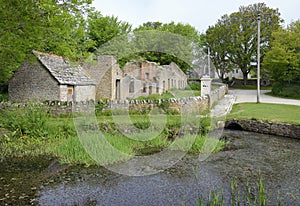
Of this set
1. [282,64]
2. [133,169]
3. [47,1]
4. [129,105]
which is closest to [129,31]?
[282,64]

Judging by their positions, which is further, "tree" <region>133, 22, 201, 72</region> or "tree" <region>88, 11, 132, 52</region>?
"tree" <region>133, 22, 201, 72</region>

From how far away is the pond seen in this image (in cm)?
616

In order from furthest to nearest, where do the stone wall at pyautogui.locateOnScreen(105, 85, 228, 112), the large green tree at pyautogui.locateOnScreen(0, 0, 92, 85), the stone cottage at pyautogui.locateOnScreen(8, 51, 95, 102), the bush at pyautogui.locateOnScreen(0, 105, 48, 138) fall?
the stone cottage at pyautogui.locateOnScreen(8, 51, 95, 102), the stone wall at pyautogui.locateOnScreen(105, 85, 228, 112), the bush at pyautogui.locateOnScreen(0, 105, 48, 138), the large green tree at pyautogui.locateOnScreen(0, 0, 92, 85)

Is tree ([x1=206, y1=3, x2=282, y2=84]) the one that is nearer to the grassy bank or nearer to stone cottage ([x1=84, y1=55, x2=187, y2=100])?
stone cottage ([x1=84, y1=55, x2=187, y2=100])

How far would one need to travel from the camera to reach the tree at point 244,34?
42938 mm

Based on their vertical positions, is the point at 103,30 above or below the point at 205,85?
above

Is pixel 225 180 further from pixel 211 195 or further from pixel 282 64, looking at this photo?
pixel 282 64

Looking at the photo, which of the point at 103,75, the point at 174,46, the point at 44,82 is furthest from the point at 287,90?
the point at 44,82

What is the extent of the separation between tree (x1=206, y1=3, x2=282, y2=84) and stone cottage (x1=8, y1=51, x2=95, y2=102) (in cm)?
3167

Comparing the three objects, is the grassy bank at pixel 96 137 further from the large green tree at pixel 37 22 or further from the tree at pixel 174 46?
the tree at pixel 174 46

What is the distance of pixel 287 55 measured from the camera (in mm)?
27734

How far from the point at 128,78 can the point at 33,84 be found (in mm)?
8863

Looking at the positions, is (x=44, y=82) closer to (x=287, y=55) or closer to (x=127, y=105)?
(x=127, y=105)

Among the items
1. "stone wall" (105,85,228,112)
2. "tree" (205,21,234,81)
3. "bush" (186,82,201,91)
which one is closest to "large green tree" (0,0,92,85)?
"stone wall" (105,85,228,112)
